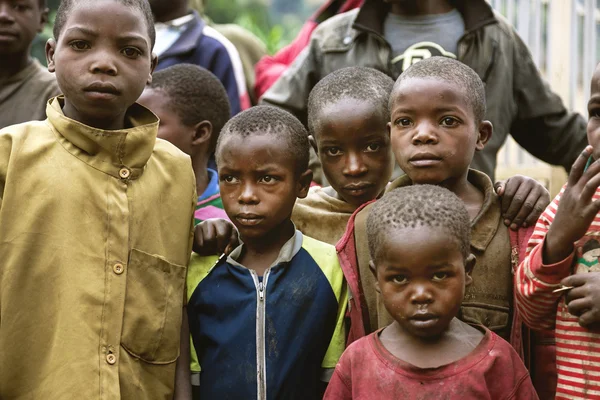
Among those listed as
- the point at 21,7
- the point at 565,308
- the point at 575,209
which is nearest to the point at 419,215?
the point at 575,209

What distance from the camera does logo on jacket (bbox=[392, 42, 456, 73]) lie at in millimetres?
4840

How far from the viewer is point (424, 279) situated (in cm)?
298

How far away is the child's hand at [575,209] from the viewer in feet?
9.53

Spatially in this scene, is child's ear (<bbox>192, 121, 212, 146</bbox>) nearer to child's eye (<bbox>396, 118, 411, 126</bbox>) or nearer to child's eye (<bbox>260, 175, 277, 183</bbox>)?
child's eye (<bbox>260, 175, 277, 183</bbox>)

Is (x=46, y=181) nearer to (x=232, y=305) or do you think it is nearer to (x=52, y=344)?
(x=52, y=344)

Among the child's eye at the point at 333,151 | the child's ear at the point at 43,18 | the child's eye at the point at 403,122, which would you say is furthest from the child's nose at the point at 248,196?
the child's ear at the point at 43,18

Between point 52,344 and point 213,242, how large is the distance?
76 centimetres

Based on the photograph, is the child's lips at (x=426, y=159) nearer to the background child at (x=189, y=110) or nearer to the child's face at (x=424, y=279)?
the child's face at (x=424, y=279)

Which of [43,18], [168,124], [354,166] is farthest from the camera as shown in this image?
[43,18]

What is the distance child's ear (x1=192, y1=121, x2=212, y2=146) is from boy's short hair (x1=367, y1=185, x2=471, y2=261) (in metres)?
1.65

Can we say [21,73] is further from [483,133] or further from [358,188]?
[483,133]

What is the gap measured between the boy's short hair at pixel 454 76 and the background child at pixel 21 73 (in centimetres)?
224

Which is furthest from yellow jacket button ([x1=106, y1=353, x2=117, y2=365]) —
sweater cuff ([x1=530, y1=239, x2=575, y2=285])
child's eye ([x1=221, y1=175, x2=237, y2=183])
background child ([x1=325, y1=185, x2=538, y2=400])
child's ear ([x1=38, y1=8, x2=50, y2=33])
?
child's ear ([x1=38, y1=8, x2=50, y2=33])

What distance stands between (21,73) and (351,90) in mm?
2128
